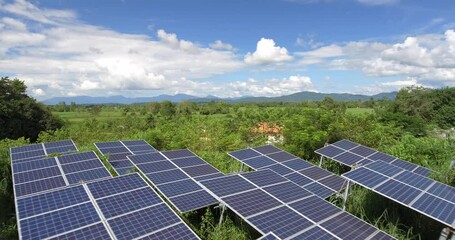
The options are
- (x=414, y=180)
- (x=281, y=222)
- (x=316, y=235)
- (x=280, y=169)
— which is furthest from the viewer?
(x=280, y=169)

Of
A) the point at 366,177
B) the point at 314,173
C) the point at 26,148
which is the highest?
the point at 366,177

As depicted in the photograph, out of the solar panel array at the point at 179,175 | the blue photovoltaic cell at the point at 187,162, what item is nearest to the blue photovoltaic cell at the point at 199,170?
the solar panel array at the point at 179,175

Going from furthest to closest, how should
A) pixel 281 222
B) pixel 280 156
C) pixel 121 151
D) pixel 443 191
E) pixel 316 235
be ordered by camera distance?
pixel 121 151, pixel 280 156, pixel 443 191, pixel 281 222, pixel 316 235

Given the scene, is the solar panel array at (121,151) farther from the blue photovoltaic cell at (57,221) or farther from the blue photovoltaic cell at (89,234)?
the blue photovoltaic cell at (89,234)

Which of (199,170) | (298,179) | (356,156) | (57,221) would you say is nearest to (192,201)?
(199,170)

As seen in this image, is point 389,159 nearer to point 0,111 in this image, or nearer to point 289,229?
point 289,229

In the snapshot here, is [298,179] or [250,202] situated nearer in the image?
[250,202]

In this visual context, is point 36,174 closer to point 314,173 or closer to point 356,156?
point 314,173

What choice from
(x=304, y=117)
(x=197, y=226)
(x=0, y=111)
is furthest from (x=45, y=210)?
(x=0, y=111)
